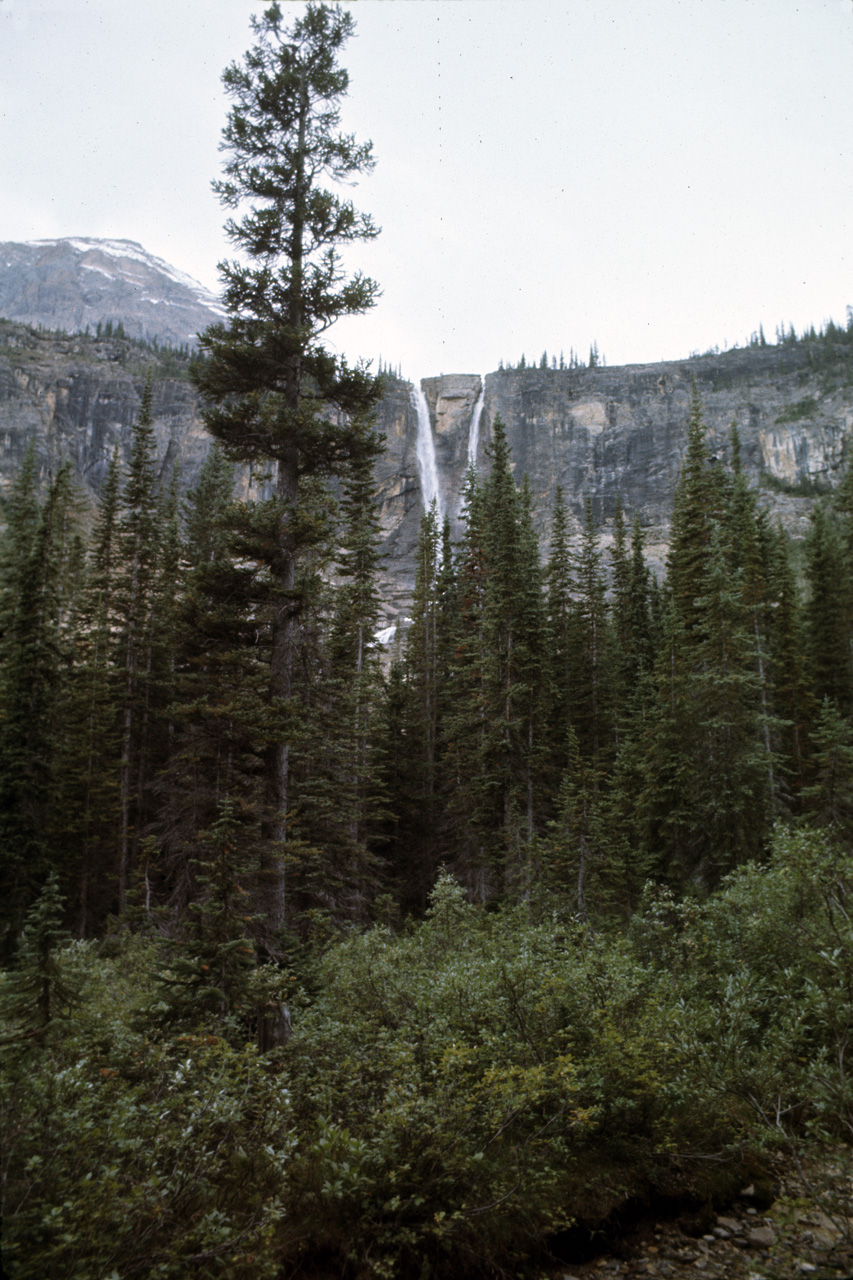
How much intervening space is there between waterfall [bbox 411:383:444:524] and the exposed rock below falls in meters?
1.33

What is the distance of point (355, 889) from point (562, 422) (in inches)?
4820

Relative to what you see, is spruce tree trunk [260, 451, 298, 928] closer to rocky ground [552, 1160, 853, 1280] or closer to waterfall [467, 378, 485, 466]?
rocky ground [552, 1160, 853, 1280]

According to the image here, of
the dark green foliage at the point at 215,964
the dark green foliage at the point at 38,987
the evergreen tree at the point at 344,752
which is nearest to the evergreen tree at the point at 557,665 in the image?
the evergreen tree at the point at 344,752

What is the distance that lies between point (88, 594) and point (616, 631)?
2789cm

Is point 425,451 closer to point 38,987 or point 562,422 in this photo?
point 562,422

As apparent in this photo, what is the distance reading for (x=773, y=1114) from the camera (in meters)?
6.30

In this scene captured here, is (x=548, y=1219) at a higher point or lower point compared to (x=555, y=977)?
lower

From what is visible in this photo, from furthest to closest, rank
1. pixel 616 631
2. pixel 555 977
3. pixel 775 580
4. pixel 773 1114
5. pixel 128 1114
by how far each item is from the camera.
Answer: pixel 616 631 → pixel 775 580 → pixel 555 977 → pixel 773 1114 → pixel 128 1114

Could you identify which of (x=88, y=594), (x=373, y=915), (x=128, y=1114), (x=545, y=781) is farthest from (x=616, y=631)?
(x=128, y=1114)

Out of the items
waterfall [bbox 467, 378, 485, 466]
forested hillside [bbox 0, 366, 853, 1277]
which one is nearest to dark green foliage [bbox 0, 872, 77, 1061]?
forested hillside [bbox 0, 366, 853, 1277]

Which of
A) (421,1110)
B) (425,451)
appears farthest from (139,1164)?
(425,451)

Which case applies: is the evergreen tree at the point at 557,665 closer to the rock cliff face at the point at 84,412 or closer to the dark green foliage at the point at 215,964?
the dark green foliage at the point at 215,964

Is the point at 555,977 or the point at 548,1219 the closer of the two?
the point at 548,1219

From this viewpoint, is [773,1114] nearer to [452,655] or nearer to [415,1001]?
[415,1001]
